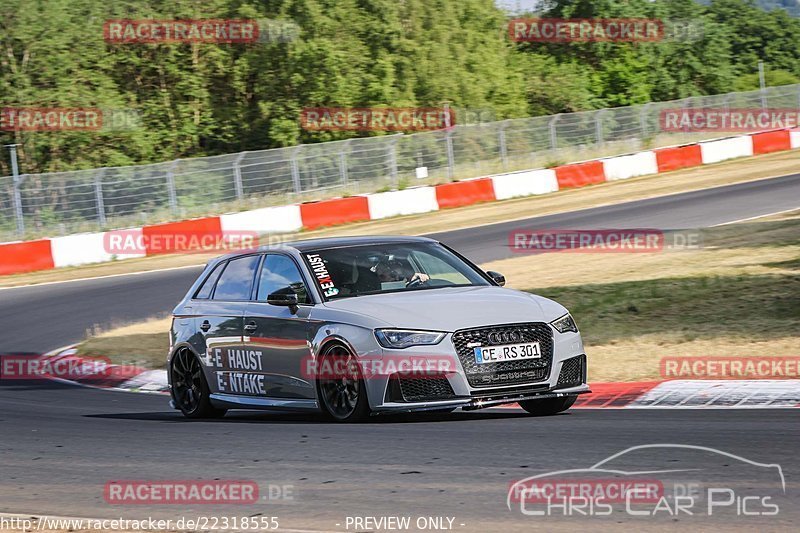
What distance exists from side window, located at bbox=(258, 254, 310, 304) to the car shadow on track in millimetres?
1018

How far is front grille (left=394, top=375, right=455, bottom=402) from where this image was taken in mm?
8961

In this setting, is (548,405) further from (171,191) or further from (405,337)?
(171,191)

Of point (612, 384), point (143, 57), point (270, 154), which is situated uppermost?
point (143, 57)

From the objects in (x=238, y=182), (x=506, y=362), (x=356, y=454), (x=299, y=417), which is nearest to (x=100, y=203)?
(x=238, y=182)

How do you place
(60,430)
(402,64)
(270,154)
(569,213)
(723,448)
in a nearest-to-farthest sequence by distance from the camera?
(723,448) < (60,430) < (569,213) < (270,154) < (402,64)

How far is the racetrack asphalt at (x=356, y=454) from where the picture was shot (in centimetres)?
657

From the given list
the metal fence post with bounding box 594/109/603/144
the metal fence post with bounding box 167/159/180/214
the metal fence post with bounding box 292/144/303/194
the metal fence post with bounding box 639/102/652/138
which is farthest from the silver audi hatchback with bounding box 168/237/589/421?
the metal fence post with bounding box 639/102/652/138

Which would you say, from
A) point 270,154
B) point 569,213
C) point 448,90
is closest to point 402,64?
point 448,90

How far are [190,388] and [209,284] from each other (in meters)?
0.96

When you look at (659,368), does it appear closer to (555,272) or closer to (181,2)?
(555,272)

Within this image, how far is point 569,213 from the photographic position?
29828mm

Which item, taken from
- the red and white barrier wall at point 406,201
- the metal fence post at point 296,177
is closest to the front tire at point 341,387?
the red and white barrier wall at point 406,201

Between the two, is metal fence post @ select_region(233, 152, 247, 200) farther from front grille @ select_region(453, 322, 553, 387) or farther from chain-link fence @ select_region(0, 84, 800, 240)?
front grille @ select_region(453, 322, 553, 387)

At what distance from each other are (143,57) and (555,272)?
98.5 feet
